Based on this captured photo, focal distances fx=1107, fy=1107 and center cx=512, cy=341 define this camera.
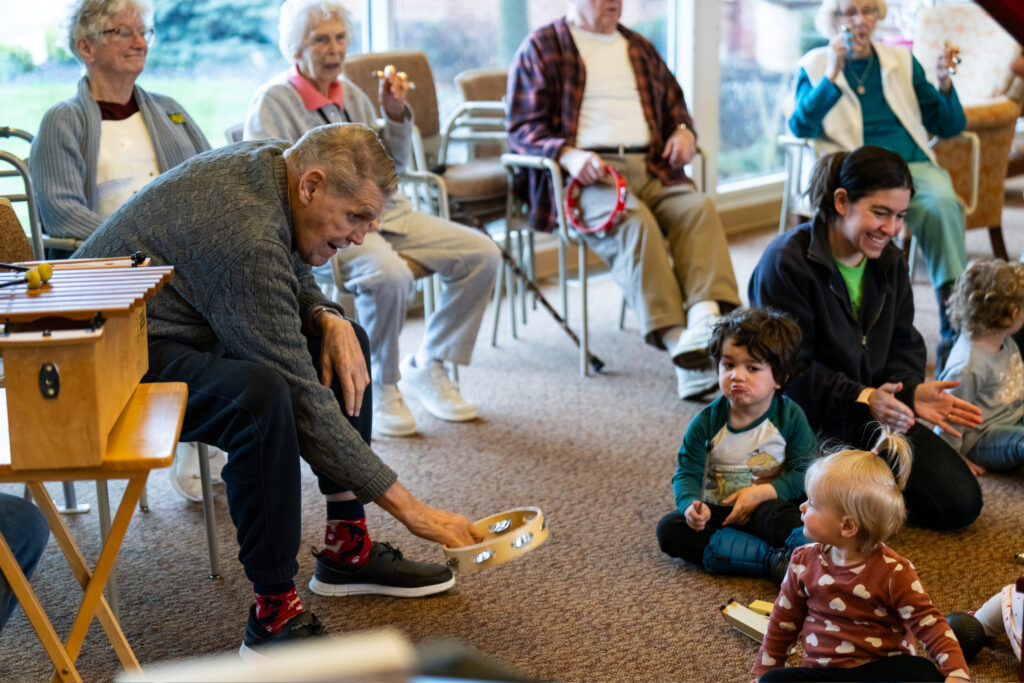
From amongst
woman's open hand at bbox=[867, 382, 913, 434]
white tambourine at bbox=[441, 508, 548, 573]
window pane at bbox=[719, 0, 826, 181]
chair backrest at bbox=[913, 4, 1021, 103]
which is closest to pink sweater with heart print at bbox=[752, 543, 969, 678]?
white tambourine at bbox=[441, 508, 548, 573]

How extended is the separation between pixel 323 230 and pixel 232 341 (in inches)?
9.5

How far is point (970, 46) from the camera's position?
16.8ft

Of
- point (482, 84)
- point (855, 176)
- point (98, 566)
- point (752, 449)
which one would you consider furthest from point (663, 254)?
point (98, 566)

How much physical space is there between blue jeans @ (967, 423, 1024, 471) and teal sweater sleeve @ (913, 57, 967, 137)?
152 cm

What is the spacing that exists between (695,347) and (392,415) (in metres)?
0.88

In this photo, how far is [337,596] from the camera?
219 cm

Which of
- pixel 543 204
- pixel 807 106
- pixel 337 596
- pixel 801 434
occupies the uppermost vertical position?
pixel 807 106

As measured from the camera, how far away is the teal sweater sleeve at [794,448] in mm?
2266

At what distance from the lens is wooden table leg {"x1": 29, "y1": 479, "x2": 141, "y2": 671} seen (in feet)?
4.82

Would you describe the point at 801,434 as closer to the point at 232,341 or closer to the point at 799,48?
the point at 232,341

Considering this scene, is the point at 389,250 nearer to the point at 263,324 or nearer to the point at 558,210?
the point at 558,210

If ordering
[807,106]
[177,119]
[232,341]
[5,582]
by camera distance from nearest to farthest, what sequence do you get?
[5,582], [232,341], [177,119], [807,106]

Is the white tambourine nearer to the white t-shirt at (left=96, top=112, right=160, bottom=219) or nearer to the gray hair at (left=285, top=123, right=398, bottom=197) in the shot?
the gray hair at (left=285, top=123, right=398, bottom=197)

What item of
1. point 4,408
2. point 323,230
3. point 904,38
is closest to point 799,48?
point 904,38
